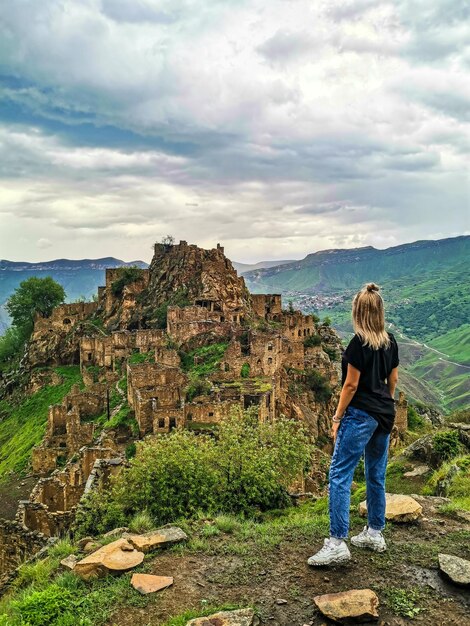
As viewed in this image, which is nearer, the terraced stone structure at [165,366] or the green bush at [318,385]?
the terraced stone structure at [165,366]

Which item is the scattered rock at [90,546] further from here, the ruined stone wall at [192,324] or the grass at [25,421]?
the ruined stone wall at [192,324]

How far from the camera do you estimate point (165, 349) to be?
48.5 meters

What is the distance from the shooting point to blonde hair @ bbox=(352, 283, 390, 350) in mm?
8844

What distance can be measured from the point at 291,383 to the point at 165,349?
47.9 ft

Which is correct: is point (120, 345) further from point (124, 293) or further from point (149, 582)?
point (149, 582)

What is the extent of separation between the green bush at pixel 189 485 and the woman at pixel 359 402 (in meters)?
5.19

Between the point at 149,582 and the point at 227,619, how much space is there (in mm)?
2014

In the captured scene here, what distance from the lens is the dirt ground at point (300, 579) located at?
304 inches

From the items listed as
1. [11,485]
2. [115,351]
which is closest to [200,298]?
[115,351]

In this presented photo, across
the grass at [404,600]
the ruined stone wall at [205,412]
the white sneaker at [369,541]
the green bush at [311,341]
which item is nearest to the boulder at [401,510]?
the white sneaker at [369,541]

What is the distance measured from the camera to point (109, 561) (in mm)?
9500

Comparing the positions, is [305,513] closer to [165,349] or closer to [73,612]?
[73,612]

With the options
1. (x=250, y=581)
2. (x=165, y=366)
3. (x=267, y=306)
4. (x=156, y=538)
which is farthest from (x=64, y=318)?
(x=250, y=581)

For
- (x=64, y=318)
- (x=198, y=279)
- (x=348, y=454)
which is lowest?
(x=348, y=454)
